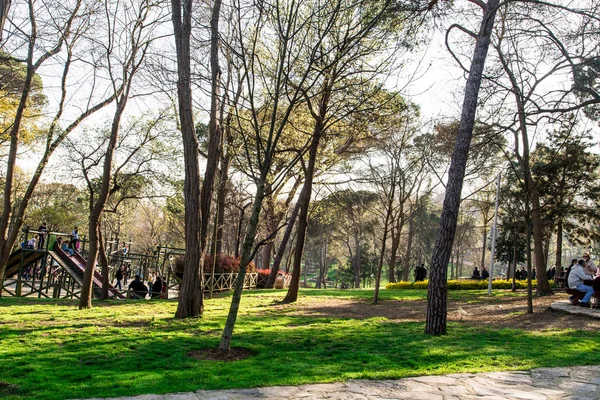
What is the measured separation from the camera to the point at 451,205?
813cm

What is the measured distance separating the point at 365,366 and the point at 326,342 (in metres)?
1.78

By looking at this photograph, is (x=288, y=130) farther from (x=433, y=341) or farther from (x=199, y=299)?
(x=433, y=341)

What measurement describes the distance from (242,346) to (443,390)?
3135 mm

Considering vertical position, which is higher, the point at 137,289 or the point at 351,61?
the point at 351,61

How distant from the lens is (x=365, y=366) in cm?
562

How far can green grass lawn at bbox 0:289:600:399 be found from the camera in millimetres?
4777

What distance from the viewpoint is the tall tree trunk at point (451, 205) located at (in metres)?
8.05

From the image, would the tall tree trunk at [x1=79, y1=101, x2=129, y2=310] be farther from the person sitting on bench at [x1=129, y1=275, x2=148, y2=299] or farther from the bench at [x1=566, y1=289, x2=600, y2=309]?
the bench at [x1=566, y1=289, x2=600, y2=309]

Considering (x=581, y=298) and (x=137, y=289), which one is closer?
(x=581, y=298)

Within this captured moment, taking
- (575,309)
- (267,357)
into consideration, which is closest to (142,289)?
(267,357)

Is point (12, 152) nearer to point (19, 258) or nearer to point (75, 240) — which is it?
point (75, 240)

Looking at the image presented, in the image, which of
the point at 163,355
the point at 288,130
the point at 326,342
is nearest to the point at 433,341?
the point at 326,342

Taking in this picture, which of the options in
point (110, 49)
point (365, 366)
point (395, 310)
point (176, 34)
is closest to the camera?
point (365, 366)

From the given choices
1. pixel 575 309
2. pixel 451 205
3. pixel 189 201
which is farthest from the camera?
pixel 575 309
